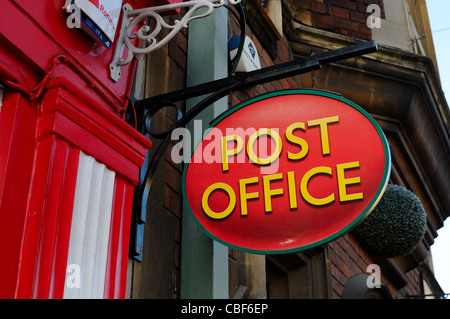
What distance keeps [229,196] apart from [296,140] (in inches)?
16.6

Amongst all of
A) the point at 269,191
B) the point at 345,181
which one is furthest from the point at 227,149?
the point at 345,181

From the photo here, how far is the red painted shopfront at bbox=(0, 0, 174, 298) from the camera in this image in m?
2.32

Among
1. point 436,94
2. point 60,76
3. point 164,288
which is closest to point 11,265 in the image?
point 60,76

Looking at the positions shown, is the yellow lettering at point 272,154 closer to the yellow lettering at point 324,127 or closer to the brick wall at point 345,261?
the yellow lettering at point 324,127

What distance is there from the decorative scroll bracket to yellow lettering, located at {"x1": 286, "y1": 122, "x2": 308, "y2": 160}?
0.67 m

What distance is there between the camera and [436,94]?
24.0 feet

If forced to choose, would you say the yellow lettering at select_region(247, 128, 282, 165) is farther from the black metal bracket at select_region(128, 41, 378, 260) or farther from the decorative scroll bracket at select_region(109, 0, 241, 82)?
the decorative scroll bracket at select_region(109, 0, 241, 82)

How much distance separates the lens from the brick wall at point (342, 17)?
712 centimetres

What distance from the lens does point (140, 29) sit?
319 cm

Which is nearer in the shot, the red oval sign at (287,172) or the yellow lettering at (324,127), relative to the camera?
the red oval sign at (287,172)

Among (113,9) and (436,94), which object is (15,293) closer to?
(113,9)

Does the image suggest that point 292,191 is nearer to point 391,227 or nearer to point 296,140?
point 296,140

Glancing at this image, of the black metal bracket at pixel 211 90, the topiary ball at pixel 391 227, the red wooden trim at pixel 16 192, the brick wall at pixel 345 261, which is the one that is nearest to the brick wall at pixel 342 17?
the topiary ball at pixel 391 227

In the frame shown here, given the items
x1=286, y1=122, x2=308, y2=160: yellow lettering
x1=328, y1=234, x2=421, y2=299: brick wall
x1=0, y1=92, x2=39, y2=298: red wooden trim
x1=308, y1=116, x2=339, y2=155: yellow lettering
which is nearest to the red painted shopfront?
x1=0, y1=92, x2=39, y2=298: red wooden trim
